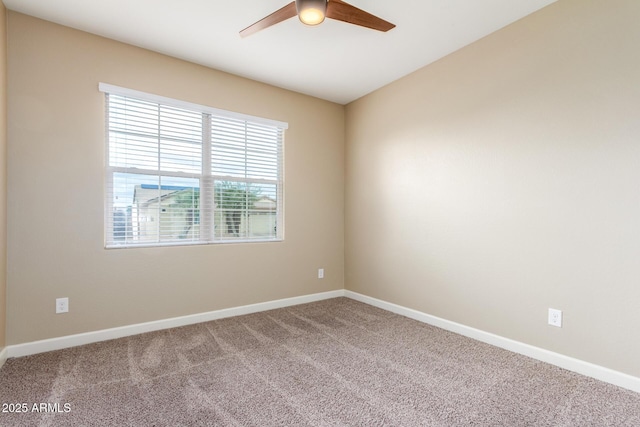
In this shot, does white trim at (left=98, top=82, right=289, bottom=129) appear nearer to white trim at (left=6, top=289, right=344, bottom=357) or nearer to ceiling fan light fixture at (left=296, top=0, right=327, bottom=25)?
ceiling fan light fixture at (left=296, top=0, right=327, bottom=25)

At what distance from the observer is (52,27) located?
8.25 feet

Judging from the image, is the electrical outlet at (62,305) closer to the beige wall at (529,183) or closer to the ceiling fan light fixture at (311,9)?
the ceiling fan light fixture at (311,9)

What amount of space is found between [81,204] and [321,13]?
2411mm

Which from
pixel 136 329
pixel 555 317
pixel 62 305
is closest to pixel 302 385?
pixel 136 329

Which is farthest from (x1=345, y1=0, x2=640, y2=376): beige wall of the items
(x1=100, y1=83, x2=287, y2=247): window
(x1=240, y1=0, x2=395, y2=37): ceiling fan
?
(x1=100, y1=83, x2=287, y2=247): window

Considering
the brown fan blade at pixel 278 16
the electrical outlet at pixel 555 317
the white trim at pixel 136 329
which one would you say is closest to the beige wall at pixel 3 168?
the white trim at pixel 136 329

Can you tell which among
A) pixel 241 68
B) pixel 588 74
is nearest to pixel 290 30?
pixel 241 68

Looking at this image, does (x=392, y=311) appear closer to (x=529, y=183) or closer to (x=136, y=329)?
(x=529, y=183)

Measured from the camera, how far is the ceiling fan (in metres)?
1.81

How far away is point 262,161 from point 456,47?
2265 mm

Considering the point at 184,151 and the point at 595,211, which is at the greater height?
the point at 184,151

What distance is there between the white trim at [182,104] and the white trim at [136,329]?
2071 mm

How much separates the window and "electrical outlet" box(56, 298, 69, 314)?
1.71 ft

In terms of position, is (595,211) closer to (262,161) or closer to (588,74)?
(588,74)
